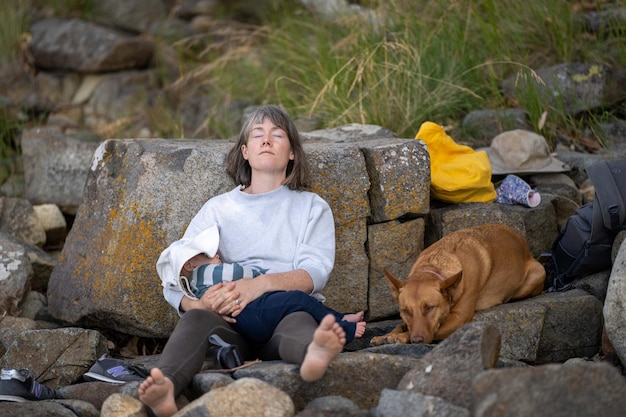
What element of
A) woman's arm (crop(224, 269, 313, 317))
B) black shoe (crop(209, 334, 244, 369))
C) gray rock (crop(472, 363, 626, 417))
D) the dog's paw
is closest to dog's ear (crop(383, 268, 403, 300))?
the dog's paw

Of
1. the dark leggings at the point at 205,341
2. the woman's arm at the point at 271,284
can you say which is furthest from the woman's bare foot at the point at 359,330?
the woman's arm at the point at 271,284

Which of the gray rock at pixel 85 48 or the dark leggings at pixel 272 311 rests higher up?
the dark leggings at pixel 272 311

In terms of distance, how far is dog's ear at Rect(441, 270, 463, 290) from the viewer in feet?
14.1

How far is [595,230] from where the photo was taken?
491cm

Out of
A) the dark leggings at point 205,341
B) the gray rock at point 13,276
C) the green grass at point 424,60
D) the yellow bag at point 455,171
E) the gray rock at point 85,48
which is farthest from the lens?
the gray rock at point 85,48

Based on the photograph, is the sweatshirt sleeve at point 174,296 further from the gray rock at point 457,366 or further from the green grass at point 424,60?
the green grass at point 424,60

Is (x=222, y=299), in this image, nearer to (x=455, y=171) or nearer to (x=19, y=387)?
(x=19, y=387)

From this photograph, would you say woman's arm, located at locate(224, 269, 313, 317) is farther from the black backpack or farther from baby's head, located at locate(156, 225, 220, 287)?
the black backpack

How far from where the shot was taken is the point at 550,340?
4.63 meters

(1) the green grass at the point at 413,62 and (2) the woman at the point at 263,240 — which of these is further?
(1) the green grass at the point at 413,62

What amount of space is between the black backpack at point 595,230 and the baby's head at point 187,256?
2.10 metres

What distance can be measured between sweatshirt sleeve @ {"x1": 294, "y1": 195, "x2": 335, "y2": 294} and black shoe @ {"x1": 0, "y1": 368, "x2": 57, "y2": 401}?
4.28 feet

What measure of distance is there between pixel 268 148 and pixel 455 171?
4.71ft

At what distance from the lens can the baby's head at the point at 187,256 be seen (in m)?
4.14
